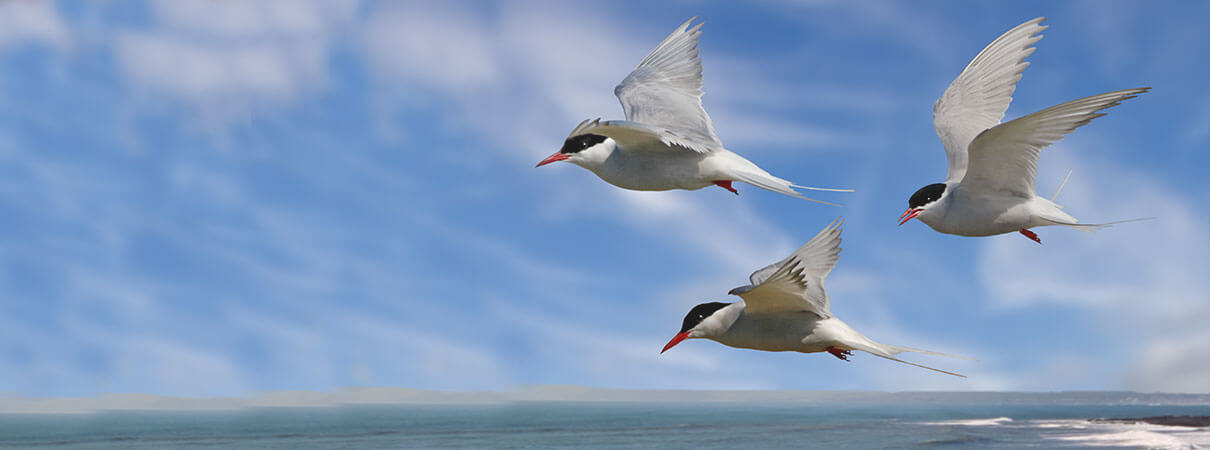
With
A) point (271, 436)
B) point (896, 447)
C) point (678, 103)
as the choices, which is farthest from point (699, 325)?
point (271, 436)

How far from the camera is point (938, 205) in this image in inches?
236

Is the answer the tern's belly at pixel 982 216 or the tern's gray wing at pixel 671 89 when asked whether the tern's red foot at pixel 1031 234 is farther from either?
the tern's gray wing at pixel 671 89

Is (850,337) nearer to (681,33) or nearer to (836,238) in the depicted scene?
(836,238)

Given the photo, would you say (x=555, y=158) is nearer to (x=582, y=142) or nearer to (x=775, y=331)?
(x=582, y=142)

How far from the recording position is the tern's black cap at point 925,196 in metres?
5.98

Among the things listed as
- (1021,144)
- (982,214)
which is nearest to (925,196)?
(982,214)

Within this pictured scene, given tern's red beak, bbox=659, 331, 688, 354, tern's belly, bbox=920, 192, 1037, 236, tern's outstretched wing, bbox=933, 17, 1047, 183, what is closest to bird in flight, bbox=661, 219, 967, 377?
tern's red beak, bbox=659, 331, 688, 354

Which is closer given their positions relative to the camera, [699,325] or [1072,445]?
[699,325]

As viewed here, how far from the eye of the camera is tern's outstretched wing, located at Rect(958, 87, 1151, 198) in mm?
5066

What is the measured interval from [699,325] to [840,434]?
64497 millimetres

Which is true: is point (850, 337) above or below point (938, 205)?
below

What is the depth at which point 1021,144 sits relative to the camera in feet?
18.8

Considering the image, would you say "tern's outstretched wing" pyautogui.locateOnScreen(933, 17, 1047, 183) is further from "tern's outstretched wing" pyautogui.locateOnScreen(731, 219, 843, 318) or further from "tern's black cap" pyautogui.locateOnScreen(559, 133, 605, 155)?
"tern's black cap" pyautogui.locateOnScreen(559, 133, 605, 155)

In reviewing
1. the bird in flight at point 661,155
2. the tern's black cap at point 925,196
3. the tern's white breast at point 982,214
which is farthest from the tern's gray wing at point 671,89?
the tern's white breast at point 982,214
